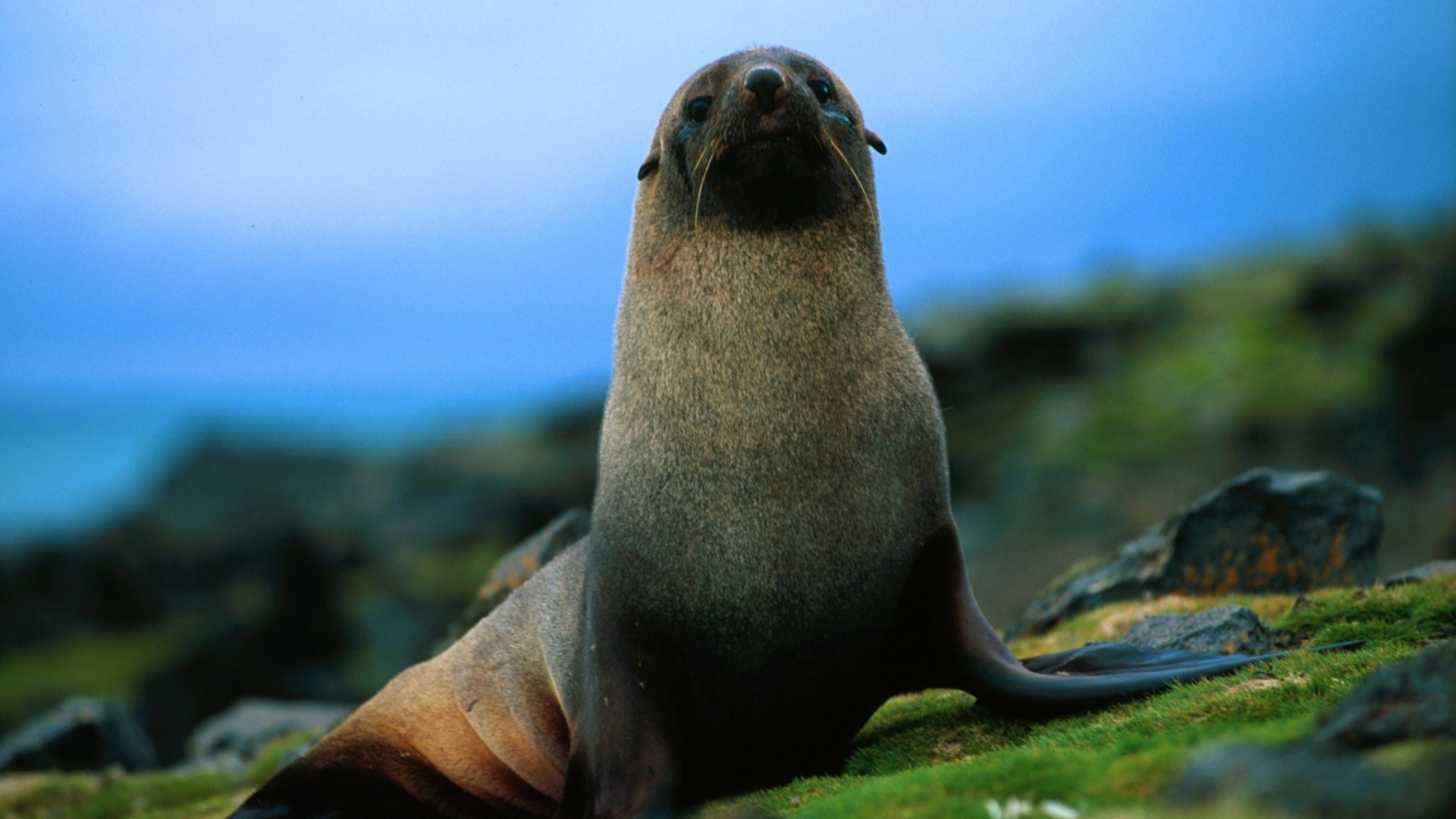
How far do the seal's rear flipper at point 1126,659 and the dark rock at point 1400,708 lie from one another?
6.72 ft

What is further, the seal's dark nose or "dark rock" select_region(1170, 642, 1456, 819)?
the seal's dark nose

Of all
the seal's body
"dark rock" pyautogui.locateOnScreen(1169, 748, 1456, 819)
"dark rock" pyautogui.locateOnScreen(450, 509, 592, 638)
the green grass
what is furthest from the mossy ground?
"dark rock" pyautogui.locateOnScreen(450, 509, 592, 638)

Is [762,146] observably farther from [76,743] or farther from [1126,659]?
[76,743]

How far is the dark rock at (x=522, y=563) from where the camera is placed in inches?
413

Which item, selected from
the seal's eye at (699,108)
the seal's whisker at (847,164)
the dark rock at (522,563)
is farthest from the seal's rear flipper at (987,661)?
the dark rock at (522,563)

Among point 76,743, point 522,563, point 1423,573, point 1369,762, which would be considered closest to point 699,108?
point 1369,762

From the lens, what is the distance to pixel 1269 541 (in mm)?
9617

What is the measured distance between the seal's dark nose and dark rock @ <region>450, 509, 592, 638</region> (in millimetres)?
5233

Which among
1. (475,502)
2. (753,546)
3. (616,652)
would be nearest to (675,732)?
(616,652)

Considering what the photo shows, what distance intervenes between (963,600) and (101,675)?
882 inches

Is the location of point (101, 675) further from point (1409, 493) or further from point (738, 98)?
point (1409, 493)

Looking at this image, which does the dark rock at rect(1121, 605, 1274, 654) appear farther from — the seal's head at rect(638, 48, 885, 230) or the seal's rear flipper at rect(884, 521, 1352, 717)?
the seal's head at rect(638, 48, 885, 230)

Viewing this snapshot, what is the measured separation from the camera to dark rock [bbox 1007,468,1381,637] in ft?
31.2

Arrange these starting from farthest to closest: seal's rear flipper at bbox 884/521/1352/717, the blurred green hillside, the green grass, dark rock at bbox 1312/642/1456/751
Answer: the blurred green hillside
seal's rear flipper at bbox 884/521/1352/717
the green grass
dark rock at bbox 1312/642/1456/751
